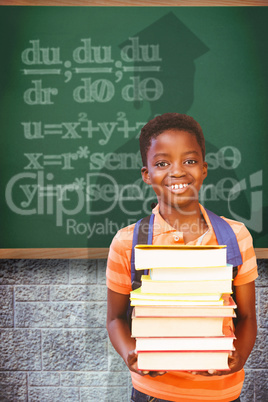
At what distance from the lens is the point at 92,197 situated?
156cm

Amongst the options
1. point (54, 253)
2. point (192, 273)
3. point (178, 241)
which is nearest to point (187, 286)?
point (192, 273)

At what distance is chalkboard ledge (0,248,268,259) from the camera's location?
1.58 metres

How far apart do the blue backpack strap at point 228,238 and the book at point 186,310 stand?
0.96ft

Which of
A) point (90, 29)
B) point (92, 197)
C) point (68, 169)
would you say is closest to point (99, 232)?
point (92, 197)

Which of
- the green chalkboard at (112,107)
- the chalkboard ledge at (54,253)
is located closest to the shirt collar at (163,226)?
Result: the green chalkboard at (112,107)

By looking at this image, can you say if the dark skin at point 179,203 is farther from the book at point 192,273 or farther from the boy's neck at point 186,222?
the book at point 192,273

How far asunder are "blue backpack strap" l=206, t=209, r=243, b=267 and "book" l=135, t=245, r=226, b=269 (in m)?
0.28

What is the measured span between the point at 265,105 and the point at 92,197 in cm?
92

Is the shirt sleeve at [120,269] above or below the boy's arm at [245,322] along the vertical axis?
above

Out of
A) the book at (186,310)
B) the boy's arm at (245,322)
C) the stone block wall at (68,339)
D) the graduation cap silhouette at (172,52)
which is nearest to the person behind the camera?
the book at (186,310)

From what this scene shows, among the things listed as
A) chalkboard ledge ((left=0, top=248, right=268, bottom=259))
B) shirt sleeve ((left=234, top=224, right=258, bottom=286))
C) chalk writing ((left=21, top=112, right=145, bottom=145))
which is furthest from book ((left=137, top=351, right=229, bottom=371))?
chalk writing ((left=21, top=112, right=145, bottom=145))

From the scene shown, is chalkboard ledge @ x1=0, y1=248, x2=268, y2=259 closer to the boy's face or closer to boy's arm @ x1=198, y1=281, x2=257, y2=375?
the boy's face

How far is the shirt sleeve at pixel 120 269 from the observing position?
47.1 inches

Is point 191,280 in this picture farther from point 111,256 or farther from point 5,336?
point 5,336
